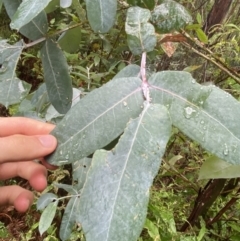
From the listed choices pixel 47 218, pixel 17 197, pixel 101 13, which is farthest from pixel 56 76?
pixel 47 218

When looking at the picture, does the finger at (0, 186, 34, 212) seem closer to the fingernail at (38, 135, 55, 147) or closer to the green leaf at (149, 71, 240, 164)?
the fingernail at (38, 135, 55, 147)

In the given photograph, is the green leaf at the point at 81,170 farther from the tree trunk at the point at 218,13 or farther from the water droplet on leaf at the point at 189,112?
the tree trunk at the point at 218,13

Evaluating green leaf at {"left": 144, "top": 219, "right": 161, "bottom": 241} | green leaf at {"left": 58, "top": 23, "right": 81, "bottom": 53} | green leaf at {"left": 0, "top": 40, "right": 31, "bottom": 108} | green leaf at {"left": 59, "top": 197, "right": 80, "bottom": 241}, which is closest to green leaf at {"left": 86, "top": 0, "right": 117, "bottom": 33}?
green leaf at {"left": 0, "top": 40, "right": 31, "bottom": 108}

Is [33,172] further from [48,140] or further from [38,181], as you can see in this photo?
[48,140]

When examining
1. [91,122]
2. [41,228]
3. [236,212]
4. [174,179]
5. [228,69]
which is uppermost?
[91,122]

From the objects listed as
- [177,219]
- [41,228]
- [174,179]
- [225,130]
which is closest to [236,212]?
[177,219]

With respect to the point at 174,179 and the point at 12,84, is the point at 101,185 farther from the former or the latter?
the point at 174,179

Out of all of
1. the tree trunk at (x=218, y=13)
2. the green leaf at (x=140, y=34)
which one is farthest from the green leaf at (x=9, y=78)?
the tree trunk at (x=218, y=13)
